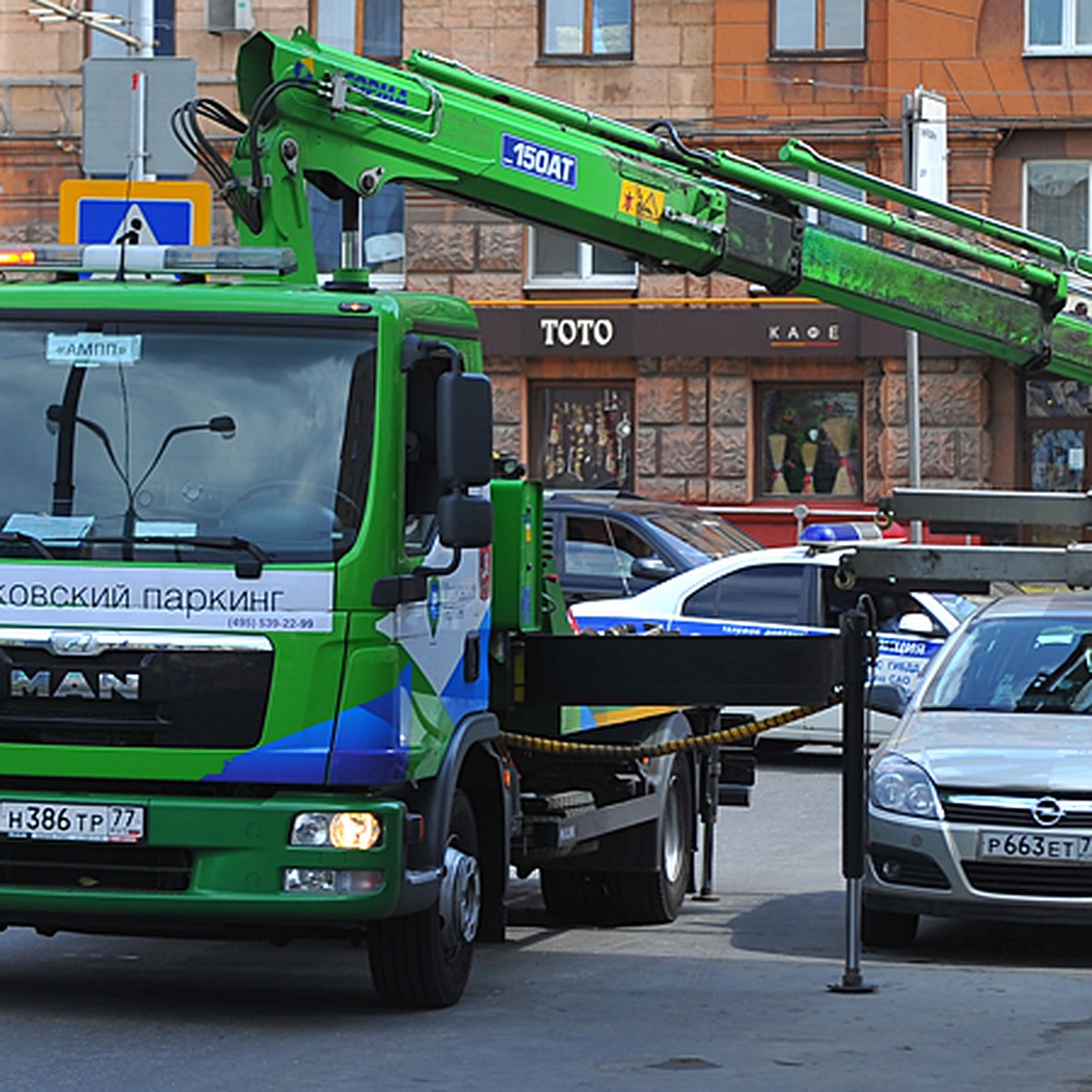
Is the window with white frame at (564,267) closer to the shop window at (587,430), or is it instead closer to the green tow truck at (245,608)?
the shop window at (587,430)

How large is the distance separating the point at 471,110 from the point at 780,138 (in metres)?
19.4

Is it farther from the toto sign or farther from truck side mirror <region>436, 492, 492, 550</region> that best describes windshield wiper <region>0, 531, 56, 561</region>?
the toto sign

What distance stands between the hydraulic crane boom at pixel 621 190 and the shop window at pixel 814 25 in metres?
18.5

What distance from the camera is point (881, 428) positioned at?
30.2 meters

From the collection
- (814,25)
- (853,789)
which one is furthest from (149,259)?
(814,25)

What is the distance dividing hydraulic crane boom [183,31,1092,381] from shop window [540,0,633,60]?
18.9 metres

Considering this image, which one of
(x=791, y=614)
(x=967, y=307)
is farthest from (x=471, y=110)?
(x=791, y=614)

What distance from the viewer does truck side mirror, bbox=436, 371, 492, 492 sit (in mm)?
8188

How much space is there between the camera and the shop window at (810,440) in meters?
30.7

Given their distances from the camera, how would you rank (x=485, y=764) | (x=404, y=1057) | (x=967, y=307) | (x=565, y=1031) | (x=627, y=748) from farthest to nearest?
1. (x=967, y=307)
2. (x=627, y=748)
3. (x=485, y=764)
4. (x=565, y=1031)
5. (x=404, y=1057)

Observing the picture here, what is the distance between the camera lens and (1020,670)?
11.4 meters

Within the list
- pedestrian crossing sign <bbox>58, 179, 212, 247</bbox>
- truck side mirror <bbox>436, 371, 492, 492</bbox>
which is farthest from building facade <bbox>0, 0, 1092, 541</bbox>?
truck side mirror <bbox>436, 371, 492, 492</bbox>

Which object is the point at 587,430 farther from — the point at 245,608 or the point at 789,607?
the point at 245,608

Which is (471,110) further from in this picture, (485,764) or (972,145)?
(972,145)
